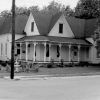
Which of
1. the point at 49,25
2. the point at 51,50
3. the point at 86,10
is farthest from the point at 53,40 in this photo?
the point at 86,10

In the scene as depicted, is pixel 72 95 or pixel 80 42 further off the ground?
pixel 80 42

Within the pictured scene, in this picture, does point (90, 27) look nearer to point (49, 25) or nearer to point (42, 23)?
point (49, 25)

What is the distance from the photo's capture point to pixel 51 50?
1663 inches

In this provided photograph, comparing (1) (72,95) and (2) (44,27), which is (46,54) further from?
(1) (72,95)

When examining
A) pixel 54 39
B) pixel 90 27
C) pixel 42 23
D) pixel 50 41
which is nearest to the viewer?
pixel 50 41

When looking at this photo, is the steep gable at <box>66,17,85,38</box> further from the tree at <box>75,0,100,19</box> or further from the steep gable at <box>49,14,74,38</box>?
the tree at <box>75,0,100,19</box>

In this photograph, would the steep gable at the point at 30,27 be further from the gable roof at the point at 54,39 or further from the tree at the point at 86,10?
the tree at the point at 86,10

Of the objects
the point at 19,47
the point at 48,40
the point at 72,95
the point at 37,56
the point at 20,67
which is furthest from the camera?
the point at 19,47

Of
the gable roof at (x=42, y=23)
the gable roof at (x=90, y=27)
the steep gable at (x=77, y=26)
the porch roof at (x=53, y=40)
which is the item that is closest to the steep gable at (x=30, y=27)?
the gable roof at (x=42, y=23)

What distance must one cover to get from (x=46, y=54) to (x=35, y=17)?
5.75 m

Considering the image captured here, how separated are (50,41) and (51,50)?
127 inches

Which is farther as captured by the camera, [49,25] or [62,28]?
[49,25]

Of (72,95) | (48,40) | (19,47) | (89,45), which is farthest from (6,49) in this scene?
(72,95)

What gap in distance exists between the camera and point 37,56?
41500 millimetres
